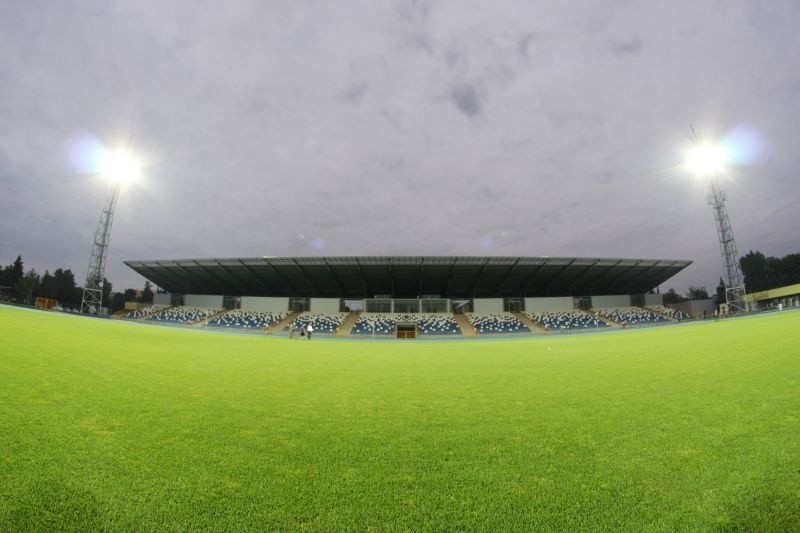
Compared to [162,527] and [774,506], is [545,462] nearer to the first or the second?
[774,506]

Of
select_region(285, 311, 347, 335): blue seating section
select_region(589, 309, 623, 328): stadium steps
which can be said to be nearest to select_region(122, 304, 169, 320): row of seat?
select_region(285, 311, 347, 335): blue seating section

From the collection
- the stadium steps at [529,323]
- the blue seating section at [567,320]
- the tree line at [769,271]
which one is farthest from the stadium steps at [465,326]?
the tree line at [769,271]

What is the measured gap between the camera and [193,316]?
55219mm

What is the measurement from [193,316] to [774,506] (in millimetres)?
64230

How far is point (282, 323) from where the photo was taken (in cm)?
5131

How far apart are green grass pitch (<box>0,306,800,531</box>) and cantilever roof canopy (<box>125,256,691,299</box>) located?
4220 centimetres

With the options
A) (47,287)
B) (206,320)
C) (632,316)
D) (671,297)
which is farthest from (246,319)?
(671,297)

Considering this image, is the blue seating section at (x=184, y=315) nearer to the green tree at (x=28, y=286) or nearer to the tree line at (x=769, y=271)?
the green tree at (x=28, y=286)

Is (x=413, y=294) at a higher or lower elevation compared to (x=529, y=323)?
higher

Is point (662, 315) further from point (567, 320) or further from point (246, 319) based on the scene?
point (246, 319)

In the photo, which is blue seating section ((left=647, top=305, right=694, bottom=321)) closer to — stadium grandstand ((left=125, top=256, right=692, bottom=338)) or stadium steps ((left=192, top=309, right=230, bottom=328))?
stadium grandstand ((left=125, top=256, right=692, bottom=338))

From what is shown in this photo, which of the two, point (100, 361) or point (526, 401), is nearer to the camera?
point (526, 401)

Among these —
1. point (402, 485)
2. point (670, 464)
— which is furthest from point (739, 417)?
point (402, 485)

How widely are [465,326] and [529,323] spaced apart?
31.9 feet
